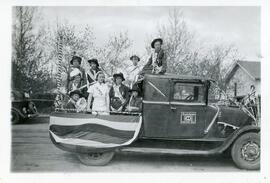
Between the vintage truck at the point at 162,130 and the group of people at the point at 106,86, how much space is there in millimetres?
177

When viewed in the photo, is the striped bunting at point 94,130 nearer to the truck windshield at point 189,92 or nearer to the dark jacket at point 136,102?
the dark jacket at point 136,102

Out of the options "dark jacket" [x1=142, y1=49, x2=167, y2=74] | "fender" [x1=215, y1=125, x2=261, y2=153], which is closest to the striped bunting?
"dark jacket" [x1=142, y1=49, x2=167, y2=74]

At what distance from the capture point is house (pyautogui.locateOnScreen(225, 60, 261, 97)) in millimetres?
5332

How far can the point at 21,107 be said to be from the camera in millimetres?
5410

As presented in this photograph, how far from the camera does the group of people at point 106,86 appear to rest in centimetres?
521

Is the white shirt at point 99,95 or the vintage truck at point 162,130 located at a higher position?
the white shirt at point 99,95

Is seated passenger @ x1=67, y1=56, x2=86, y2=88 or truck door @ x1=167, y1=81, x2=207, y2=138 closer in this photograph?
truck door @ x1=167, y1=81, x2=207, y2=138

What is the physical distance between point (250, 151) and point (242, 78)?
1281 mm

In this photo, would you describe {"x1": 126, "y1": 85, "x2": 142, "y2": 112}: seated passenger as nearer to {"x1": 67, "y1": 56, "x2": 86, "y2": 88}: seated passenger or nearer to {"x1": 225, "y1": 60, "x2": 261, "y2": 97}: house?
{"x1": 67, "y1": 56, "x2": 86, "y2": 88}: seated passenger

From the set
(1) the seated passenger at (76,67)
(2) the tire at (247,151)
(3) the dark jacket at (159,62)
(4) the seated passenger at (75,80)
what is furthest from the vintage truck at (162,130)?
(1) the seated passenger at (76,67)

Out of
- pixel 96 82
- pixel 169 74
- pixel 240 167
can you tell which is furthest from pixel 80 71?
pixel 240 167

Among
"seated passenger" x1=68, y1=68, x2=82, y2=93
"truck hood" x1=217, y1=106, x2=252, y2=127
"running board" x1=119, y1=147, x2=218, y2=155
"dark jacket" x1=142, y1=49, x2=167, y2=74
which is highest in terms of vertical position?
"dark jacket" x1=142, y1=49, x2=167, y2=74
